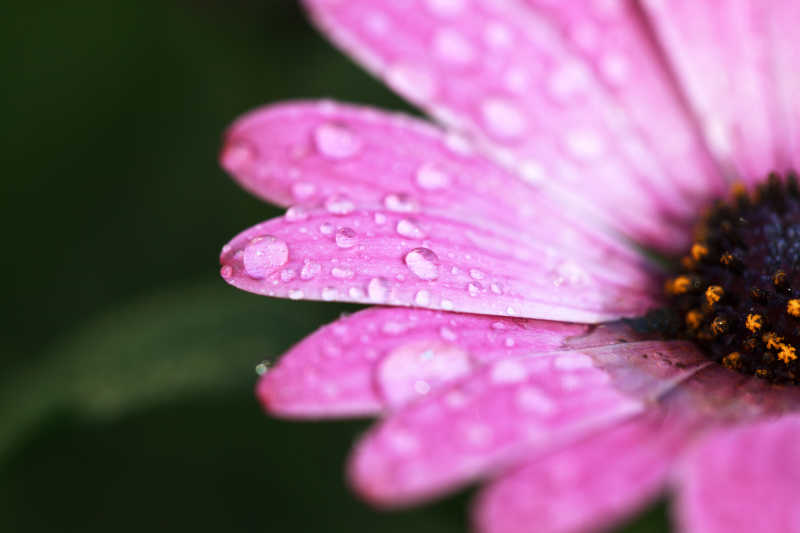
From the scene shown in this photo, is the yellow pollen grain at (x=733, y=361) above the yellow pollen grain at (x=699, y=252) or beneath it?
beneath

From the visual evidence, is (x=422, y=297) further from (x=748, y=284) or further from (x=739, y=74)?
(x=739, y=74)

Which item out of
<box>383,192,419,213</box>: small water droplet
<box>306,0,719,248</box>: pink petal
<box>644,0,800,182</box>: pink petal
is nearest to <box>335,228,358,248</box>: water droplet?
<box>383,192,419,213</box>: small water droplet

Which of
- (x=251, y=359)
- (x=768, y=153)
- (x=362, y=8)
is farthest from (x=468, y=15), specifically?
(x=251, y=359)

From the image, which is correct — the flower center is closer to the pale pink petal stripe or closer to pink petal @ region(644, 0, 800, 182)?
pink petal @ region(644, 0, 800, 182)

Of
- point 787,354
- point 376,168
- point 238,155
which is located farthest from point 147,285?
point 787,354

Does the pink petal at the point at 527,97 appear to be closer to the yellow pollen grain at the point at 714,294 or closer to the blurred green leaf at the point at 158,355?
the yellow pollen grain at the point at 714,294

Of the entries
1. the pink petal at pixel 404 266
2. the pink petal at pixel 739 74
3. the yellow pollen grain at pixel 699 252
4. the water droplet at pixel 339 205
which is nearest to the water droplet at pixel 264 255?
the pink petal at pixel 404 266
